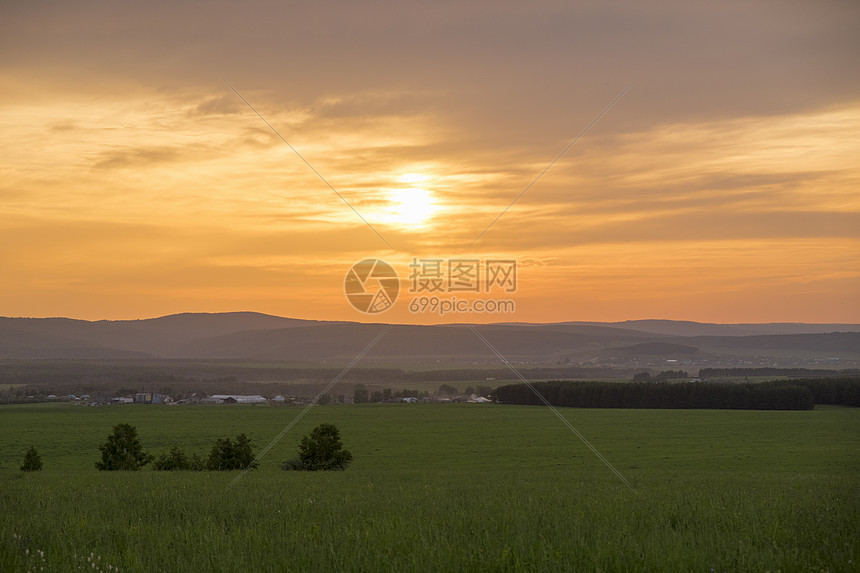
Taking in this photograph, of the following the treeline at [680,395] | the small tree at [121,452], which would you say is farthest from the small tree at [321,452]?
the treeline at [680,395]

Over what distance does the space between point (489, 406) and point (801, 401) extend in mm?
59498

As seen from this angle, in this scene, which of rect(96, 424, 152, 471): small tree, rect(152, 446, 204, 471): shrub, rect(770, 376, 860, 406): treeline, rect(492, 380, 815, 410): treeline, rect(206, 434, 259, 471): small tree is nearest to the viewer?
rect(206, 434, 259, 471): small tree

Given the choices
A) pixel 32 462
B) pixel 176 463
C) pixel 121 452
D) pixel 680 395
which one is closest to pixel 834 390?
pixel 680 395

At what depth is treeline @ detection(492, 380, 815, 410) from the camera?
127 meters

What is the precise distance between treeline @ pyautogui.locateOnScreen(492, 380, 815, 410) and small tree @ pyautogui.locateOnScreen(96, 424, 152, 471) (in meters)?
111

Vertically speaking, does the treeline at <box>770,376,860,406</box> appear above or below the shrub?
above

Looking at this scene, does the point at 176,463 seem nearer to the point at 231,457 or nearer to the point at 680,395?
the point at 231,457

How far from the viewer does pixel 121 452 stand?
42.5m

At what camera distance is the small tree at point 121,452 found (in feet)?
137

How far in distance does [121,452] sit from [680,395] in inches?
4543

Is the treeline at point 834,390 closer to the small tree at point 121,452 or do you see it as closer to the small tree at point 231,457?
the small tree at point 231,457

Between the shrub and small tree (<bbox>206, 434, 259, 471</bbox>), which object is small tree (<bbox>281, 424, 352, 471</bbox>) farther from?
the shrub

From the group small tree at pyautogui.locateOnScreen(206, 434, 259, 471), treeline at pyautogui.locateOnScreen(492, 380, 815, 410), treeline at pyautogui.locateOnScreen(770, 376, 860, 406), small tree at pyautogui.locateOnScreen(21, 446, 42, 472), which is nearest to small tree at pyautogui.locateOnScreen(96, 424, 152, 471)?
small tree at pyautogui.locateOnScreen(206, 434, 259, 471)

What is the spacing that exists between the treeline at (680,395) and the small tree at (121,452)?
363 feet
